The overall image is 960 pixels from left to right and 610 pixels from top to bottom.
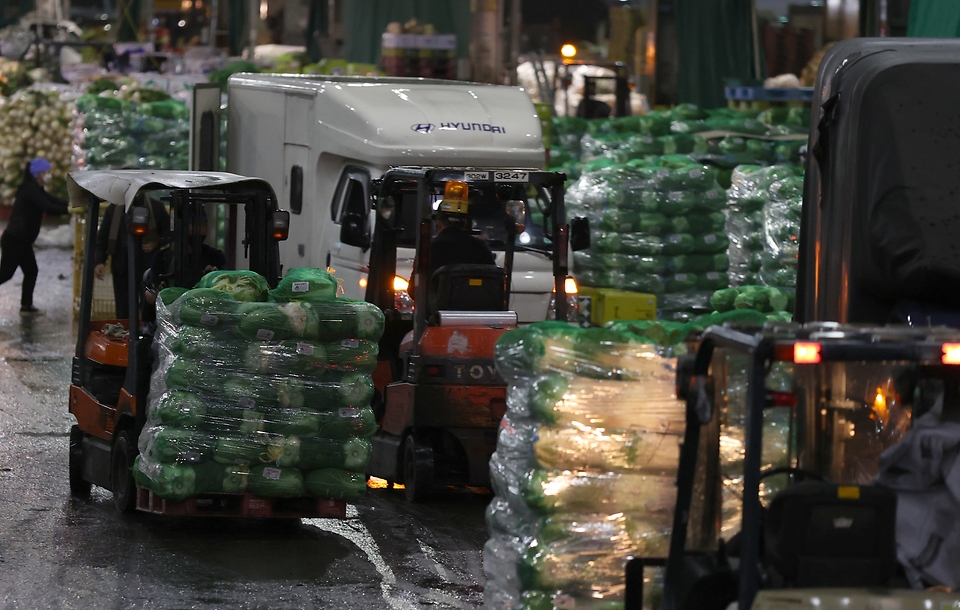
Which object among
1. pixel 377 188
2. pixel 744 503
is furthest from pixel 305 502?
pixel 744 503

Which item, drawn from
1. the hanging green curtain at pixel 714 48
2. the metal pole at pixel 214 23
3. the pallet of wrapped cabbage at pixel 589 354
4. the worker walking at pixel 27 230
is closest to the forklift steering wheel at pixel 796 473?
the pallet of wrapped cabbage at pixel 589 354

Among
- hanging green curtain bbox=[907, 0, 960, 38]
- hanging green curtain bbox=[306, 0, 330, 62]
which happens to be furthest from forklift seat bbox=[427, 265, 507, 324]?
hanging green curtain bbox=[306, 0, 330, 62]

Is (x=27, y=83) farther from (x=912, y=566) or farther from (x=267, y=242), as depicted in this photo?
(x=912, y=566)

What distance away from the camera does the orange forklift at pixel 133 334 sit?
9398mm

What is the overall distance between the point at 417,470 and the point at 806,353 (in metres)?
5.88

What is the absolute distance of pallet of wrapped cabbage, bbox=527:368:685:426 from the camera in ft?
19.4

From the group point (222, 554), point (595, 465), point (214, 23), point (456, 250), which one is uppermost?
point (214, 23)

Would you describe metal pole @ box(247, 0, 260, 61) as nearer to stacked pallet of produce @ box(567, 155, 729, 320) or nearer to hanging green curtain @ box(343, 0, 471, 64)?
hanging green curtain @ box(343, 0, 471, 64)

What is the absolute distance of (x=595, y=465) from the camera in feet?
19.6

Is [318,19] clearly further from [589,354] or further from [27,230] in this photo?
[589,354]

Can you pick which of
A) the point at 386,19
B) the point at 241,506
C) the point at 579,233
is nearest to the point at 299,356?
the point at 241,506

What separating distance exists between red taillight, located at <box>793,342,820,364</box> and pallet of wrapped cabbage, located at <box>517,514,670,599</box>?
63.6 inches

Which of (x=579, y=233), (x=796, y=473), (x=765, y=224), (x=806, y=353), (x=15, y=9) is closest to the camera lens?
(x=806, y=353)

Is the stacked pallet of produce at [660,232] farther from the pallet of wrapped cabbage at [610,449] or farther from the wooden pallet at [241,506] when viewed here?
the pallet of wrapped cabbage at [610,449]
